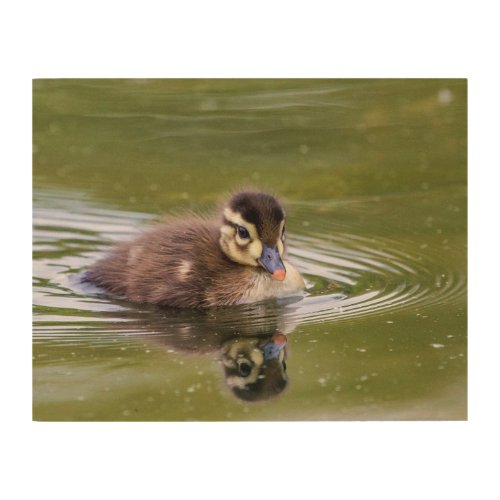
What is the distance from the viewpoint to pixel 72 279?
21.1ft

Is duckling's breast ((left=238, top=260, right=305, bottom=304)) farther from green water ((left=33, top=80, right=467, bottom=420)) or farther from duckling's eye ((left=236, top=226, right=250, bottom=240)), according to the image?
duckling's eye ((left=236, top=226, right=250, bottom=240))

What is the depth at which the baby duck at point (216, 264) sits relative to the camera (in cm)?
605

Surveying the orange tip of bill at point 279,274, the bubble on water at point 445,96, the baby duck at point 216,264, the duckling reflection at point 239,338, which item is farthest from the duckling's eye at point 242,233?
the bubble on water at point 445,96

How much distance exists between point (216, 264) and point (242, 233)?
0.23 m

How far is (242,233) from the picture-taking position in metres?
6.09

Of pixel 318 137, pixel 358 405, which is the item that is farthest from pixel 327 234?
pixel 358 405

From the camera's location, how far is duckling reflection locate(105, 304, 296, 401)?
5.48 m

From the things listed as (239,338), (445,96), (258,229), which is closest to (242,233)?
(258,229)

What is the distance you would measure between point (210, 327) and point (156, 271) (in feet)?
1.55

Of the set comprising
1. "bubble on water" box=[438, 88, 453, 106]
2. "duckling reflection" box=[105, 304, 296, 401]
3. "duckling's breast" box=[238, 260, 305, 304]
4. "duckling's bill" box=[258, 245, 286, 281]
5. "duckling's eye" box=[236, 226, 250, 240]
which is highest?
"bubble on water" box=[438, 88, 453, 106]

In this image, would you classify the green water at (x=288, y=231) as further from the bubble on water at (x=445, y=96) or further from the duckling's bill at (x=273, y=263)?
the duckling's bill at (x=273, y=263)

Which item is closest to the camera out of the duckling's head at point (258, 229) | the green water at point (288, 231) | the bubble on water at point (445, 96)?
the green water at point (288, 231)

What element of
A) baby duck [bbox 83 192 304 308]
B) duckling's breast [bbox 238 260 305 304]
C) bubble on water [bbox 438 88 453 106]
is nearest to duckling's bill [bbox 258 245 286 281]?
baby duck [bbox 83 192 304 308]

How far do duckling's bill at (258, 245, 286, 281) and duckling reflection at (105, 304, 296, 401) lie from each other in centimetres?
16
